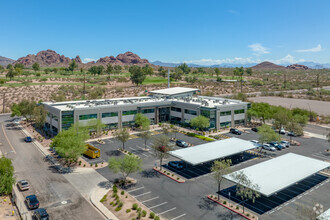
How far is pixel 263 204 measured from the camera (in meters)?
32.4

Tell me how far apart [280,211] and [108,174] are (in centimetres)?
2558

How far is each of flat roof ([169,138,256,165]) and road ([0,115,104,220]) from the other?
17.4 m

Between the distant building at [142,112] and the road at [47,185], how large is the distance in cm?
1041

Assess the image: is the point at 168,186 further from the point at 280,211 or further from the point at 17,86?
the point at 17,86

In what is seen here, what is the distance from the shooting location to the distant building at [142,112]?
62.4 meters

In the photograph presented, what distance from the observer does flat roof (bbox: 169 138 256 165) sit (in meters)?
42.2

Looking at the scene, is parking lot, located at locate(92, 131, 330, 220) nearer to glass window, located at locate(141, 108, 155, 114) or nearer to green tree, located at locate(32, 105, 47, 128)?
green tree, located at locate(32, 105, 47, 128)

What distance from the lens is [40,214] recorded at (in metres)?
27.4

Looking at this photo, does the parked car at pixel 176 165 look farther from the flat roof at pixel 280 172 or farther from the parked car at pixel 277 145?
the parked car at pixel 277 145

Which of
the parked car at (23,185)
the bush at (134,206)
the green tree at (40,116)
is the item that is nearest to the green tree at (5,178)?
the parked car at (23,185)

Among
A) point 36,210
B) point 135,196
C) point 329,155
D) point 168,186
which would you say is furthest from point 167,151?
point 329,155

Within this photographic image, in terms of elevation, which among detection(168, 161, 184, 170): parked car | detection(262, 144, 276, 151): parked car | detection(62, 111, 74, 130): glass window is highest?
detection(62, 111, 74, 130): glass window

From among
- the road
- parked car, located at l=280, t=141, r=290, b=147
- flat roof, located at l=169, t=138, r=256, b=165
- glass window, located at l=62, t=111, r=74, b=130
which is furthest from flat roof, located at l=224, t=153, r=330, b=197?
glass window, located at l=62, t=111, r=74, b=130

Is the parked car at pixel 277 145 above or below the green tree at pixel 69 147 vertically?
below
